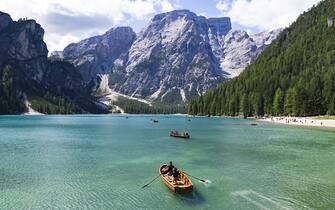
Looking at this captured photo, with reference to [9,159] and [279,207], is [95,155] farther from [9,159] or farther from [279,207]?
[279,207]

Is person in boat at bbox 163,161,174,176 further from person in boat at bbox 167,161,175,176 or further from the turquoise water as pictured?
the turquoise water

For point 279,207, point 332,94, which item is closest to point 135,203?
point 279,207

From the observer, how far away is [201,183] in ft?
152

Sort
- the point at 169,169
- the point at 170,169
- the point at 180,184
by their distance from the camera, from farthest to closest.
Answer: the point at 169,169 < the point at 170,169 < the point at 180,184

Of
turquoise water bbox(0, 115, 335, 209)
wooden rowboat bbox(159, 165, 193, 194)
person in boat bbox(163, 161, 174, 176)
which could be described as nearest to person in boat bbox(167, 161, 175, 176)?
person in boat bbox(163, 161, 174, 176)

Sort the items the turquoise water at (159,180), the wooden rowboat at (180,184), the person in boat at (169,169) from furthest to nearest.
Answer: the person in boat at (169,169) < the wooden rowboat at (180,184) < the turquoise water at (159,180)

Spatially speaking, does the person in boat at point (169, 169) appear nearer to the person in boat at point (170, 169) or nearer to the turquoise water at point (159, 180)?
the person in boat at point (170, 169)

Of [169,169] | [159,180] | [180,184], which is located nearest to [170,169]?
[169,169]

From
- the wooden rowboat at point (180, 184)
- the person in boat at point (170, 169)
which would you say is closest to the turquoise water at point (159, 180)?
the wooden rowboat at point (180, 184)

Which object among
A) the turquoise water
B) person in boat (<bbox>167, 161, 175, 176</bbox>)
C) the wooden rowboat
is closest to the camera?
the turquoise water

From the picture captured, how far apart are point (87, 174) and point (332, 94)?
161 metres

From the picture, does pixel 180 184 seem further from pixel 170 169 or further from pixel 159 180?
pixel 159 180

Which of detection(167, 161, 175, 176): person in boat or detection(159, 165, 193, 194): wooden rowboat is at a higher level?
detection(167, 161, 175, 176): person in boat

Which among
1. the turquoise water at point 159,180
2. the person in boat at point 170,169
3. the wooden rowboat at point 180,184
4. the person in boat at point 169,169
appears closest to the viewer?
the turquoise water at point 159,180
